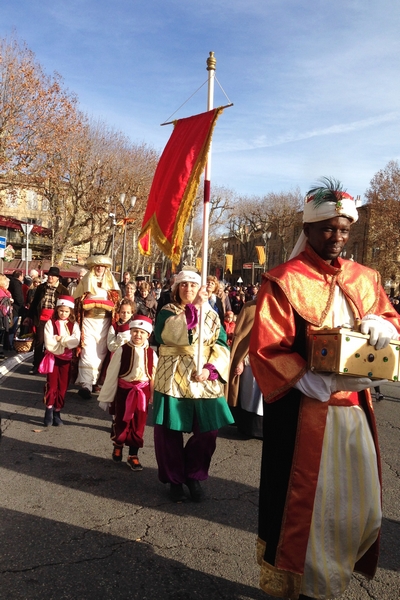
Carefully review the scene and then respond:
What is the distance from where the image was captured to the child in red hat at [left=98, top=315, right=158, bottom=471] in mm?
5438

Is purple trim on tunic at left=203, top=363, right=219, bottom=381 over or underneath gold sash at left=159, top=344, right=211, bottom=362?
underneath

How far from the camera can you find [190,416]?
4566 millimetres

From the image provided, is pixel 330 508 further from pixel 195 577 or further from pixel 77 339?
pixel 77 339

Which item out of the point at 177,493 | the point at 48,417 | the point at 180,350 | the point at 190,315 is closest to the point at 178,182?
the point at 190,315

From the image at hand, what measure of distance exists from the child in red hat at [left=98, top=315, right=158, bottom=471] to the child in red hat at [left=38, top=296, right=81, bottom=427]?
1.11m

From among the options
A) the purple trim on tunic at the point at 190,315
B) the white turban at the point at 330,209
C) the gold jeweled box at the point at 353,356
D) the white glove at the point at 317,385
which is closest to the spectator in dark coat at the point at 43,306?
the purple trim on tunic at the point at 190,315

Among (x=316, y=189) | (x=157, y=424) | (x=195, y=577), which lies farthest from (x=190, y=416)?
(x=316, y=189)

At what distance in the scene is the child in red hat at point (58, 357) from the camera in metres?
6.75

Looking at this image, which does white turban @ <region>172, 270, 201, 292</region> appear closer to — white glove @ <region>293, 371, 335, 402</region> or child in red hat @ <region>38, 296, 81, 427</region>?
white glove @ <region>293, 371, 335, 402</region>

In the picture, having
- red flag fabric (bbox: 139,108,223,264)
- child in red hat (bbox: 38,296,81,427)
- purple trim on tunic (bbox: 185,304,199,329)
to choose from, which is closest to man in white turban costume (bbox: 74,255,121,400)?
child in red hat (bbox: 38,296,81,427)

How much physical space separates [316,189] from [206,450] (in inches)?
98.8

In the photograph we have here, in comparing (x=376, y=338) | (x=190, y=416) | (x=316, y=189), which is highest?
(x=316, y=189)

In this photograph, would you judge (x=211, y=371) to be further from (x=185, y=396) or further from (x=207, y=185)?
(x=207, y=185)

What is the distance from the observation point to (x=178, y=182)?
4.41 m
